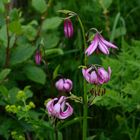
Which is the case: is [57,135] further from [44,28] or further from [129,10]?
[129,10]

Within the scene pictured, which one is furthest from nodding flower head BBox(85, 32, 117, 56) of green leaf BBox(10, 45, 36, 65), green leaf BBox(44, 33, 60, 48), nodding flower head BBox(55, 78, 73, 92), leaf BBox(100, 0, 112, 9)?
leaf BBox(100, 0, 112, 9)

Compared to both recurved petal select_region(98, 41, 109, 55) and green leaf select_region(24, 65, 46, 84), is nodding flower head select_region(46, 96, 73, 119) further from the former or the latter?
green leaf select_region(24, 65, 46, 84)

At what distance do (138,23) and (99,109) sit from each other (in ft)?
2.98

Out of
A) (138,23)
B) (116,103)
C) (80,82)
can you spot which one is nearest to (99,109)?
(80,82)

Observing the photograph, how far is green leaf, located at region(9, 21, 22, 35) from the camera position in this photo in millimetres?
2494

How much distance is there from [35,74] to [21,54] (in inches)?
5.2

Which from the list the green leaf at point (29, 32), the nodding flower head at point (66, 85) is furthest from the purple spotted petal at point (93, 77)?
the green leaf at point (29, 32)

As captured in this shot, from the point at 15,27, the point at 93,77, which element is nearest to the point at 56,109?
the point at 93,77

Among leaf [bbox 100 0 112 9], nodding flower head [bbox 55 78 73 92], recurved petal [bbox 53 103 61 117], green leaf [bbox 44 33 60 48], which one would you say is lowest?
green leaf [bbox 44 33 60 48]

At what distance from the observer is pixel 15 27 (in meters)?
2.52

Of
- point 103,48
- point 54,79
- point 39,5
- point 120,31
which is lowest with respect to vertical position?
point 54,79

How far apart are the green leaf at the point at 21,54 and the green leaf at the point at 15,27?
0.15m

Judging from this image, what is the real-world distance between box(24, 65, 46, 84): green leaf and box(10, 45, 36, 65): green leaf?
10 centimetres

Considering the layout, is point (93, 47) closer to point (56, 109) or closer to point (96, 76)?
point (96, 76)
